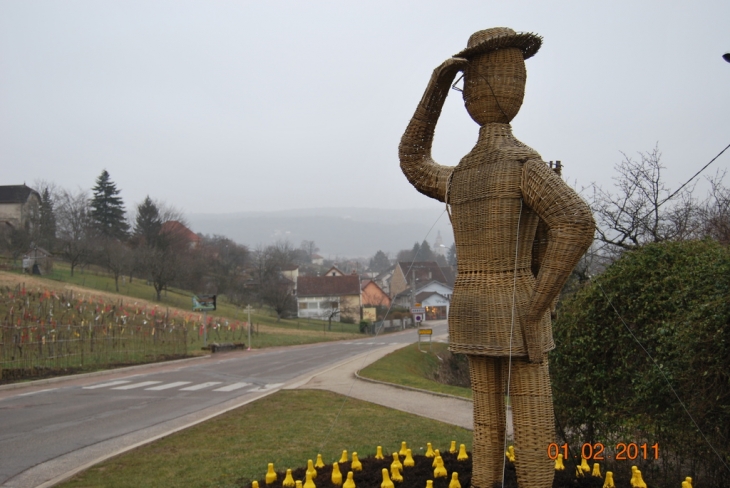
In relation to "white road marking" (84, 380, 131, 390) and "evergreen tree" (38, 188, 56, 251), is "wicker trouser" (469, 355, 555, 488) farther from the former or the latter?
"evergreen tree" (38, 188, 56, 251)

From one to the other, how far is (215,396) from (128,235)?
48539mm

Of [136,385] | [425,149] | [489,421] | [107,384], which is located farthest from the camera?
[107,384]

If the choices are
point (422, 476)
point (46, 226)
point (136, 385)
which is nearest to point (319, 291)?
point (46, 226)

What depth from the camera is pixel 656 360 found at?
4797mm

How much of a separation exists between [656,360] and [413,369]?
54.8 feet

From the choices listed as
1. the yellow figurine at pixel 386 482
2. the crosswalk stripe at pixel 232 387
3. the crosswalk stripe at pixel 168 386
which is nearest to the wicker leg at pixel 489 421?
the yellow figurine at pixel 386 482

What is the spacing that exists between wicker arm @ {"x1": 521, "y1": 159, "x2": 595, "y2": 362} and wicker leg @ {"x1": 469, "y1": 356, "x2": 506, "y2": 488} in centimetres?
38

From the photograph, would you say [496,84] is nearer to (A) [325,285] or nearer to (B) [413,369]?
(B) [413,369]

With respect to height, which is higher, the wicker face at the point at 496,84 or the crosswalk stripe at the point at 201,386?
the wicker face at the point at 496,84

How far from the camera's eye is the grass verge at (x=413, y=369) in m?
14.0

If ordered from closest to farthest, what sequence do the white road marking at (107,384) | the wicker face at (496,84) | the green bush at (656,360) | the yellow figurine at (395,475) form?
1. the wicker face at (496,84)
2. the green bush at (656,360)
3. the yellow figurine at (395,475)
4. the white road marking at (107,384)

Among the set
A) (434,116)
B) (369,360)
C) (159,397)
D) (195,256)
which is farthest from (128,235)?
(434,116)

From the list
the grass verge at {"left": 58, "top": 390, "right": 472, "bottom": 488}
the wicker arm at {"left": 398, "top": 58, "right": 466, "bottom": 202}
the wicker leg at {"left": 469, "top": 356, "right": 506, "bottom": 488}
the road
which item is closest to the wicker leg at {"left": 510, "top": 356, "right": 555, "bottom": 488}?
the wicker leg at {"left": 469, "top": 356, "right": 506, "bottom": 488}

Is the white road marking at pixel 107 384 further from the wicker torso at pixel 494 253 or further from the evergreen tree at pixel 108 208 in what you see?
the evergreen tree at pixel 108 208
